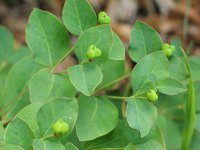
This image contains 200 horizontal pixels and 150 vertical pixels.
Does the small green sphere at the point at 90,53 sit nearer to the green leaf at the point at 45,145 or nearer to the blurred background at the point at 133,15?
the green leaf at the point at 45,145

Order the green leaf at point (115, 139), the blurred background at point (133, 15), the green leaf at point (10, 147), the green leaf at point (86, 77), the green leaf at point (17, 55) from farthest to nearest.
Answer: the blurred background at point (133, 15), the green leaf at point (17, 55), the green leaf at point (115, 139), the green leaf at point (86, 77), the green leaf at point (10, 147)

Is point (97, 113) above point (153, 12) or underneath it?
above

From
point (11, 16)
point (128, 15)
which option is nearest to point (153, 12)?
point (128, 15)

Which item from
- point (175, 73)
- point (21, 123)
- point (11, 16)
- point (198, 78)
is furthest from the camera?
point (11, 16)

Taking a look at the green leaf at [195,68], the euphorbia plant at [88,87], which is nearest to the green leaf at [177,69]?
the euphorbia plant at [88,87]

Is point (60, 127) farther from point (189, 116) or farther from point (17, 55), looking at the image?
point (17, 55)

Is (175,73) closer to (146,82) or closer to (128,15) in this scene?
(146,82)

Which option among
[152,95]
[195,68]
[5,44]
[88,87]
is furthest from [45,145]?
[5,44]

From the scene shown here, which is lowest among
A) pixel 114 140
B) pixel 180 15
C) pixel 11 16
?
pixel 180 15
